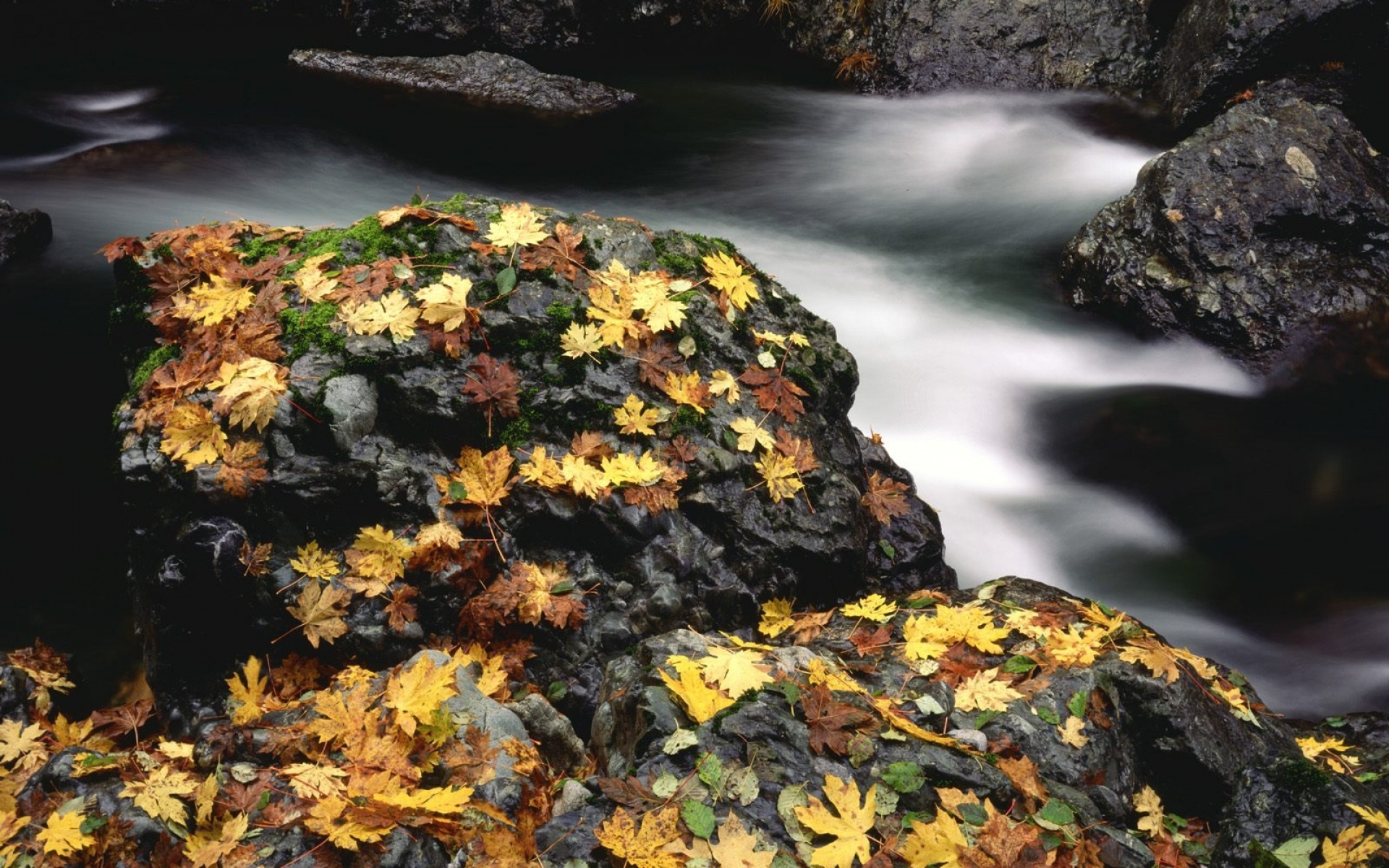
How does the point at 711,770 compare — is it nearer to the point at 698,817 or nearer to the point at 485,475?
the point at 698,817

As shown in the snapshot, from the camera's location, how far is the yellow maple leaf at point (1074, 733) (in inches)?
119

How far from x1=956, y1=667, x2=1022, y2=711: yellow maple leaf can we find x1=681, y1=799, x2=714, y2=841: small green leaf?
118 centimetres

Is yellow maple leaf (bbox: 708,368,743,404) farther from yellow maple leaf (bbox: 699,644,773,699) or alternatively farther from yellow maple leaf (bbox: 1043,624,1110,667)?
yellow maple leaf (bbox: 1043,624,1110,667)

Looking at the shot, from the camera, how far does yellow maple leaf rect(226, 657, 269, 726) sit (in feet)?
10.3

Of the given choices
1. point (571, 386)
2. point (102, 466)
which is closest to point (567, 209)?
point (102, 466)

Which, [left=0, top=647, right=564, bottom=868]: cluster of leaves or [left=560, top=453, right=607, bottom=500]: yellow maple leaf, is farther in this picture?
[left=560, top=453, right=607, bottom=500]: yellow maple leaf

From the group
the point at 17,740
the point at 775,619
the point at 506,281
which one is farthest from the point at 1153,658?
the point at 17,740

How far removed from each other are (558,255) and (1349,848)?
326 cm

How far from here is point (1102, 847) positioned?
8.60 feet

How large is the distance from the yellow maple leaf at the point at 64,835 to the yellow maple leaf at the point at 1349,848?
3.13m

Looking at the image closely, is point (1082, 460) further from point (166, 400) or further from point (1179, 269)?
point (166, 400)

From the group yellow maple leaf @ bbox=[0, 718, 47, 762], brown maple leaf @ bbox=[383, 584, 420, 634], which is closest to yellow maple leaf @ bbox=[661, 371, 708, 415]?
brown maple leaf @ bbox=[383, 584, 420, 634]

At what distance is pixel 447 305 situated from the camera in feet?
11.8

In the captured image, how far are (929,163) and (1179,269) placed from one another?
376cm
